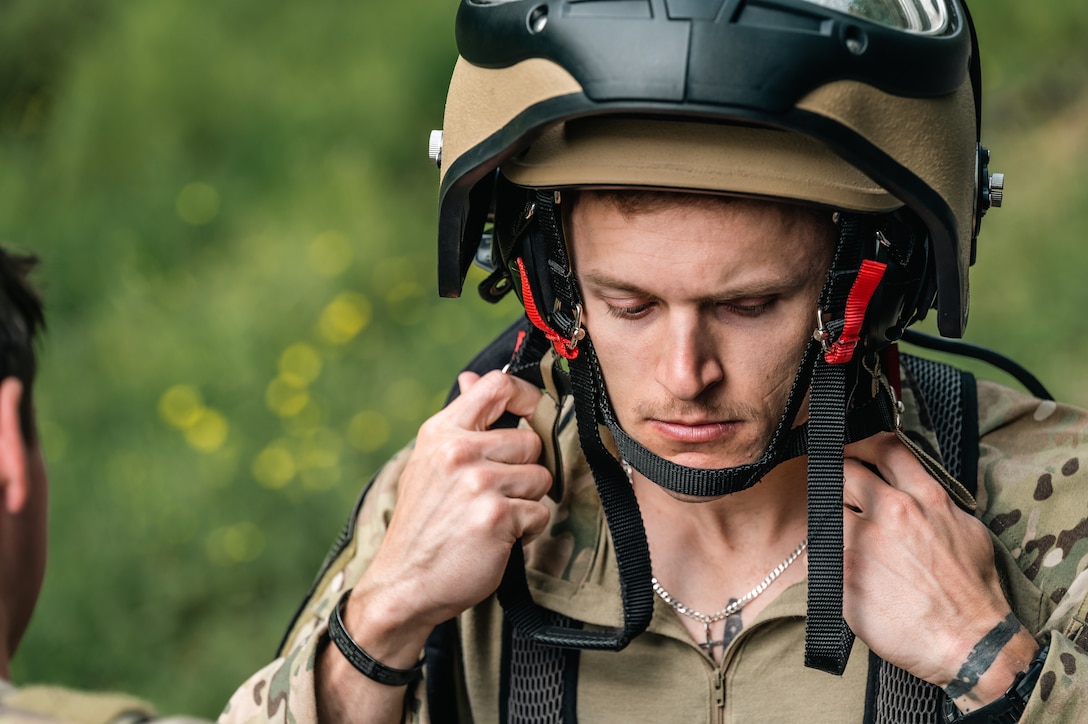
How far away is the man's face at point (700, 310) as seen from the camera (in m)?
2.22

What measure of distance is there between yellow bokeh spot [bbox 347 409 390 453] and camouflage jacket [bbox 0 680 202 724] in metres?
3.75

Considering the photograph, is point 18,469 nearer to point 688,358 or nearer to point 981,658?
point 688,358

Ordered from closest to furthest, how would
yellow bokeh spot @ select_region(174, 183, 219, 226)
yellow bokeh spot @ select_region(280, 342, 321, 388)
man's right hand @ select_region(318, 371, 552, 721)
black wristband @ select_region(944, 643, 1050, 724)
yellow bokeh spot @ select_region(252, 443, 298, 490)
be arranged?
black wristband @ select_region(944, 643, 1050, 724)
man's right hand @ select_region(318, 371, 552, 721)
yellow bokeh spot @ select_region(252, 443, 298, 490)
yellow bokeh spot @ select_region(280, 342, 321, 388)
yellow bokeh spot @ select_region(174, 183, 219, 226)

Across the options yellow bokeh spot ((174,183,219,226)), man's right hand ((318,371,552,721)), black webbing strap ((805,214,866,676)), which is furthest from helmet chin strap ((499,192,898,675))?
yellow bokeh spot ((174,183,219,226))

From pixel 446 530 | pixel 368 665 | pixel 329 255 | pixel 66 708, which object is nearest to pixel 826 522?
pixel 446 530

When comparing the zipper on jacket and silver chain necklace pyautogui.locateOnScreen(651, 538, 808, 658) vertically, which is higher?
silver chain necklace pyautogui.locateOnScreen(651, 538, 808, 658)

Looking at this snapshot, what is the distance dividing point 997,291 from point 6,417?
473 centimetres

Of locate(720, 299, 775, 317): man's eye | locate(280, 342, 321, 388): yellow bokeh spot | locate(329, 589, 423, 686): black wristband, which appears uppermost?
locate(720, 299, 775, 317): man's eye

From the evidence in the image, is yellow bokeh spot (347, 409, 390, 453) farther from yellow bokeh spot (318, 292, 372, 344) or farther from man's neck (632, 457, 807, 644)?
man's neck (632, 457, 807, 644)

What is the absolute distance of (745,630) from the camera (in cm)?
250

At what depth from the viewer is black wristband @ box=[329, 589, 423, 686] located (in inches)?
98.3

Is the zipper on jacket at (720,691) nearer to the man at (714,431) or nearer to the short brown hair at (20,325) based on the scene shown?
the man at (714,431)

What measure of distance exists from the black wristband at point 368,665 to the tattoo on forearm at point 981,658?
93 cm

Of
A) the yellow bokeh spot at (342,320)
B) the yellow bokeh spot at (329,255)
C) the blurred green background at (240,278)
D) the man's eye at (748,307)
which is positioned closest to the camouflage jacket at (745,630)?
the man's eye at (748,307)
